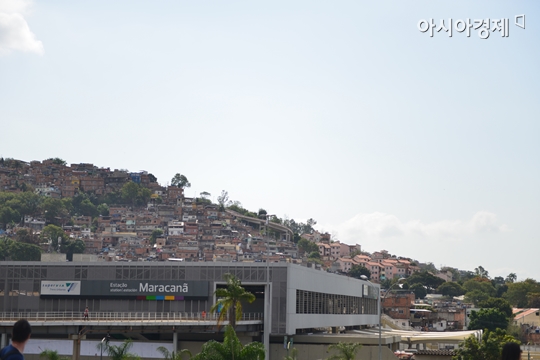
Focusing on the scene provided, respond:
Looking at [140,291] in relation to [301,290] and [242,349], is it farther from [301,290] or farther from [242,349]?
[242,349]

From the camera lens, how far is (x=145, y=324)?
67188mm

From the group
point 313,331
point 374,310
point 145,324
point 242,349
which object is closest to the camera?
point 242,349

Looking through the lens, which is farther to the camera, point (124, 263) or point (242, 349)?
point (124, 263)

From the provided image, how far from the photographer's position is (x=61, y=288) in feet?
245

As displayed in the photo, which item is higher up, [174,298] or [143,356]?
[174,298]

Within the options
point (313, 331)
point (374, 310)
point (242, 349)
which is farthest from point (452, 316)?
point (242, 349)

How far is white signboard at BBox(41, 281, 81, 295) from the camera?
2938 inches

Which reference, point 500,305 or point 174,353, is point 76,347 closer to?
point 174,353

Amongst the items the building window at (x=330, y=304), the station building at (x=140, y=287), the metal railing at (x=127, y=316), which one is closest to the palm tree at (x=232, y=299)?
the metal railing at (x=127, y=316)

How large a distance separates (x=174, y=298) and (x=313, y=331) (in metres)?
23.0

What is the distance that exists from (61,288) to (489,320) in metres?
91.7

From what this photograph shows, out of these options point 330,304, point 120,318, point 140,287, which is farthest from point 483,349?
point 120,318

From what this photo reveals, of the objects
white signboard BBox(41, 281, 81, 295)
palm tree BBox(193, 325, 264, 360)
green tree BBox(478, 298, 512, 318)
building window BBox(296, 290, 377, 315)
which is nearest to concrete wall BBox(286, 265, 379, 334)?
building window BBox(296, 290, 377, 315)

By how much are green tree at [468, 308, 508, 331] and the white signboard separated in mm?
88880
